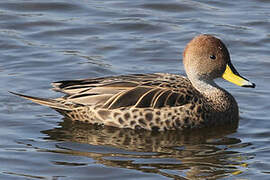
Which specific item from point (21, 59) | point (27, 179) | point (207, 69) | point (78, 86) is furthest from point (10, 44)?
point (27, 179)

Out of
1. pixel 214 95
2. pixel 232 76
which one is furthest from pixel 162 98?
pixel 232 76

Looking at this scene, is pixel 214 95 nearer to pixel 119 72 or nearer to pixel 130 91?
pixel 130 91

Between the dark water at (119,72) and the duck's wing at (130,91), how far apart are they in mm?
368

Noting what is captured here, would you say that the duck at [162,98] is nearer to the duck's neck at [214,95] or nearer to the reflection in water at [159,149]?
the duck's neck at [214,95]

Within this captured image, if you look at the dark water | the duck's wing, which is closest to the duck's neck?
the duck's wing

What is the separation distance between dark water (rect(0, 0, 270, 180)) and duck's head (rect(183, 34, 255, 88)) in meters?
0.66

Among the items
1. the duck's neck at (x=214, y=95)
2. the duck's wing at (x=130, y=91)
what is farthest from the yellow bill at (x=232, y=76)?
the duck's wing at (x=130, y=91)

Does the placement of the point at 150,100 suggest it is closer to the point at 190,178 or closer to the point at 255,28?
the point at 190,178

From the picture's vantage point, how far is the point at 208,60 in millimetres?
10273

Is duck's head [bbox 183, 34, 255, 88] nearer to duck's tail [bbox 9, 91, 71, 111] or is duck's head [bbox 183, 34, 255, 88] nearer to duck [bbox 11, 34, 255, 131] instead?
duck [bbox 11, 34, 255, 131]

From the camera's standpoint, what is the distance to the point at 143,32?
14.1 metres

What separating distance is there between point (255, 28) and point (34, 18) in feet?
13.4

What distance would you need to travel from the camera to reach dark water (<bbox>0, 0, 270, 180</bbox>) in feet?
28.3

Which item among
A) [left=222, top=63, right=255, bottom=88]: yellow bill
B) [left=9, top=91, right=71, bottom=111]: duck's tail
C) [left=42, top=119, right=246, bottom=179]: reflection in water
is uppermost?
[left=222, top=63, right=255, bottom=88]: yellow bill
